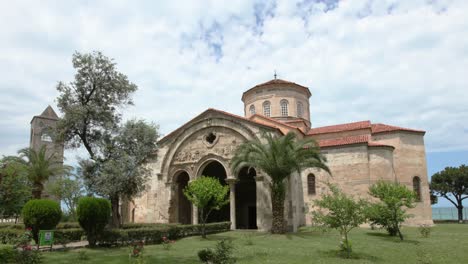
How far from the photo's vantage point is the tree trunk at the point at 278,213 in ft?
68.7

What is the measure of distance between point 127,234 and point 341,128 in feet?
66.3

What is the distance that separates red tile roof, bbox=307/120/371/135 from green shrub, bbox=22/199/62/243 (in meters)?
21.3

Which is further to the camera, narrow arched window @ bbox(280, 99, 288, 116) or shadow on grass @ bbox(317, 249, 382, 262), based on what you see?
narrow arched window @ bbox(280, 99, 288, 116)

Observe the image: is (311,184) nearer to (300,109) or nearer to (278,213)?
(278,213)

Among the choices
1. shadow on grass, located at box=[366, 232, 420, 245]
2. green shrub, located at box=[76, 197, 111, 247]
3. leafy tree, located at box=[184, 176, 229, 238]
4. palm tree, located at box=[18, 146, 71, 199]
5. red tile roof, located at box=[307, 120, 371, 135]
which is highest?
red tile roof, located at box=[307, 120, 371, 135]

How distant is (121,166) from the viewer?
21984 mm

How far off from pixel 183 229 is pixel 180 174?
7404 mm

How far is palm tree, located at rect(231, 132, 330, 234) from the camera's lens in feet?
67.2

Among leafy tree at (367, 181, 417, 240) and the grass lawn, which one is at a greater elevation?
leafy tree at (367, 181, 417, 240)

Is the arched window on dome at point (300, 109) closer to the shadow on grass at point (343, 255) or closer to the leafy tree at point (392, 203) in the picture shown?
the leafy tree at point (392, 203)

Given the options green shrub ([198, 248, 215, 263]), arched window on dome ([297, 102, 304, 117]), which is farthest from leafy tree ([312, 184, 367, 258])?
arched window on dome ([297, 102, 304, 117])

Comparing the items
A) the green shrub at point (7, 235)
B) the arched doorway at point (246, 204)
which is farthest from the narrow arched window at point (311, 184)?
the green shrub at point (7, 235)

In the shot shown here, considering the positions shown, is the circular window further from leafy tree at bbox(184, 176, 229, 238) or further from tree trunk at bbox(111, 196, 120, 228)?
tree trunk at bbox(111, 196, 120, 228)

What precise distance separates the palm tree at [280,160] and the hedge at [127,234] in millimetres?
4712
